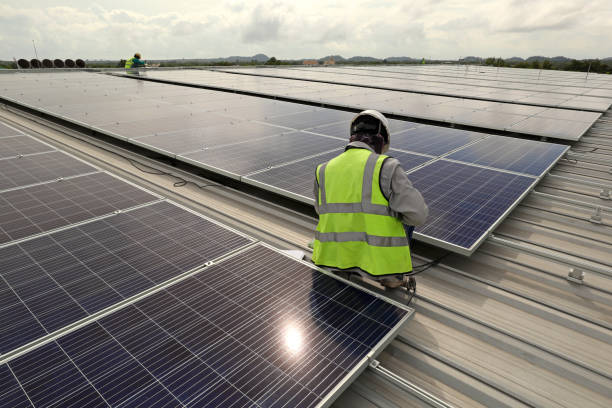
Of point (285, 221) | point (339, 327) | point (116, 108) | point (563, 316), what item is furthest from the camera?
point (116, 108)

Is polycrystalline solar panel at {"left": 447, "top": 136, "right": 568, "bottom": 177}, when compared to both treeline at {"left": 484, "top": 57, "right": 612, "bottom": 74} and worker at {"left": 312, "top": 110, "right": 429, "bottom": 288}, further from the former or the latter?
treeline at {"left": 484, "top": 57, "right": 612, "bottom": 74}

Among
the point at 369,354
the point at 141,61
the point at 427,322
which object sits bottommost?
the point at 427,322

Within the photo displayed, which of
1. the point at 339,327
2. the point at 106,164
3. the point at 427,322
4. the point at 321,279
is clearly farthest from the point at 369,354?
the point at 106,164

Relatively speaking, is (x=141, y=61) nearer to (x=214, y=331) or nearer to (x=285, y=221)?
(x=285, y=221)

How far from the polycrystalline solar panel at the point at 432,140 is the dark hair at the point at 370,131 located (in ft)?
14.1

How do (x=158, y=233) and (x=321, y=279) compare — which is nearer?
(x=321, y=279)

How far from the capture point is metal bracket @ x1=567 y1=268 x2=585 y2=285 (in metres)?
4.38

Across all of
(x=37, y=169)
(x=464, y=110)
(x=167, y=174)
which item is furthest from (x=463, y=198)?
(x=464, y=110)

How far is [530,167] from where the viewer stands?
23.4ft

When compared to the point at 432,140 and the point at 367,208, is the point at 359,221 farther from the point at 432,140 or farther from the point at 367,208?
the point at 432,140

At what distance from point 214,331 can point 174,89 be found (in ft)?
55.4

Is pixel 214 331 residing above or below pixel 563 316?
above

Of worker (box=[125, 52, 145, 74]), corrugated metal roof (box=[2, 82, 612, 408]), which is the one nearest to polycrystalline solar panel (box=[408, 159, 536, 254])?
corrugated metal roof (box=[2, 82, 612, 408])

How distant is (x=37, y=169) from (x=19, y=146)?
7.04ft
